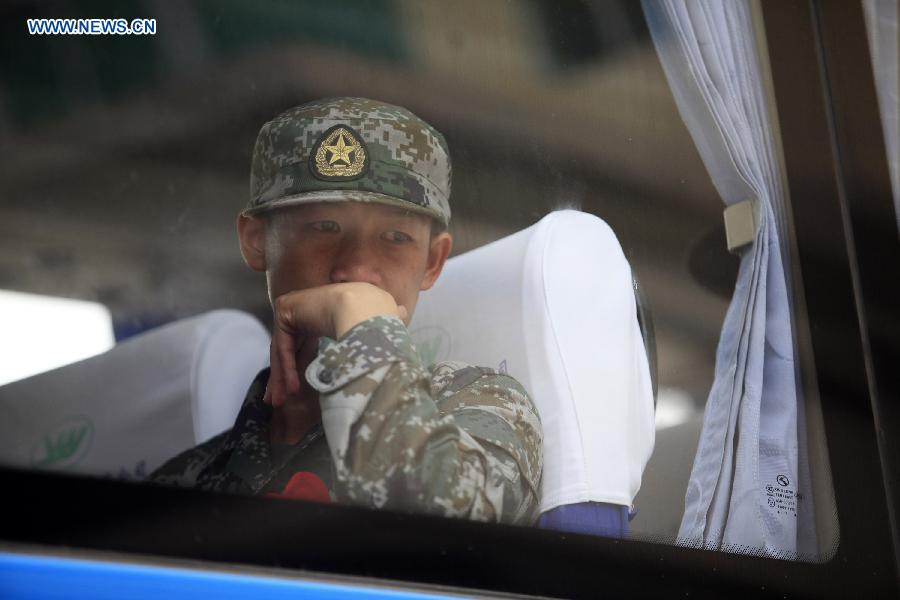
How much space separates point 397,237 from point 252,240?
164 mm

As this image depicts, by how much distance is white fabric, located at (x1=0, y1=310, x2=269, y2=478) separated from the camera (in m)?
0.87

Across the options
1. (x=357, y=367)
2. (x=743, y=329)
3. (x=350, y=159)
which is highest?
(x=350, y=159)

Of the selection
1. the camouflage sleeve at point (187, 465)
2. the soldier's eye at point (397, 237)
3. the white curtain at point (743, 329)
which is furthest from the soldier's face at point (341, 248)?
the white curtain at point (743, 329)

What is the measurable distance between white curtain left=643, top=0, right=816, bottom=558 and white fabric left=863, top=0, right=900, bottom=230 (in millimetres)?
217

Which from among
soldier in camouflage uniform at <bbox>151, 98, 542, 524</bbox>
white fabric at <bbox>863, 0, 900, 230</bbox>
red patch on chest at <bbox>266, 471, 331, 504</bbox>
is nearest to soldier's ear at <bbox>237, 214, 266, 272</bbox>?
soldier in camouflage uniform at <bbox>151, 98, 542, 524</bbox>

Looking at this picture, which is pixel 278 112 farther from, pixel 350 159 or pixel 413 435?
pixel 413 435

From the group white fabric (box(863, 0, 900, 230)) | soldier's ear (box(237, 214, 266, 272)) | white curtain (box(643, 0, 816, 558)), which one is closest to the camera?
soldier's ear (box(237, 214, 266, 272))

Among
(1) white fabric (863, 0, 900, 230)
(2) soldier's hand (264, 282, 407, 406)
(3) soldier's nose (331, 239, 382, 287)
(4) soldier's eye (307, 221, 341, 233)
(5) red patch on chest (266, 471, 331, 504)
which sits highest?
(1) white fabric (863, 0, 900, 230)

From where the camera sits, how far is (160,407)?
917mm

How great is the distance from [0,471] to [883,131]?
133 cm

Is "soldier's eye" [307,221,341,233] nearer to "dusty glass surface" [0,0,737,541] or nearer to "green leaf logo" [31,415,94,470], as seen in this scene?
"dusty glass surface" [0,0,737,541]

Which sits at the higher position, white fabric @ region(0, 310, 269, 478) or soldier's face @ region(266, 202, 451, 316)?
soldier's face @ region(266, 202, 451, 316)

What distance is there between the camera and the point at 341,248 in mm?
1010

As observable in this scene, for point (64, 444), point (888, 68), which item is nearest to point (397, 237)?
point (64, 444)
